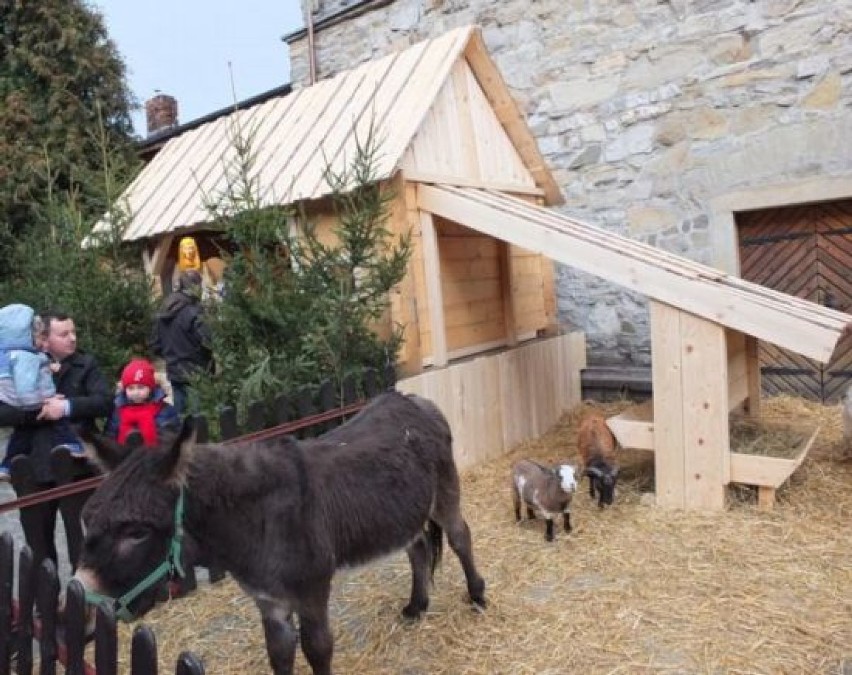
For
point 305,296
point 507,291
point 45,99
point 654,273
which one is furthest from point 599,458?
point 45,99

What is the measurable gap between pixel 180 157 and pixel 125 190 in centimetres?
94

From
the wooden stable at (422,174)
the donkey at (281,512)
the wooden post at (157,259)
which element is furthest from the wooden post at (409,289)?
the wooden post at (157,259)

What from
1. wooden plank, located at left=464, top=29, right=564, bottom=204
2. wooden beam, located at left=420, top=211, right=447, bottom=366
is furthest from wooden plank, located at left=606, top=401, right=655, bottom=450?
wooden plank, located at left=464, top=29, right=564, bottom=204

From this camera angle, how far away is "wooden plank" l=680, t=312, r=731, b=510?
15.8 feet

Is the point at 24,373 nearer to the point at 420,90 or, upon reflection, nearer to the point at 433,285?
the point at 433,285

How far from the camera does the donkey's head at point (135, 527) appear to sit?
6.98 feet

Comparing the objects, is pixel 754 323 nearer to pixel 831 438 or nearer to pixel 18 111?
pixel 831 438

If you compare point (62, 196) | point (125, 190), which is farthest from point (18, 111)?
point (125, 190)

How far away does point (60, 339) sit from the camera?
162 inches

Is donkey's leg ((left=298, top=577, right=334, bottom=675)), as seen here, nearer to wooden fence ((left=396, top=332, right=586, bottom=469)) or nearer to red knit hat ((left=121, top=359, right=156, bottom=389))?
red knit hat ((left=121, top=359, right=156, bottom=389))

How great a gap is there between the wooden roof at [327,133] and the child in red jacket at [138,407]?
89.0 inches

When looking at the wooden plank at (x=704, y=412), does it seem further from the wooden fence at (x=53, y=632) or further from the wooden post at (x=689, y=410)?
the wooden fence at (x=53, y=632)

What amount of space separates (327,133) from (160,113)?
392 inches

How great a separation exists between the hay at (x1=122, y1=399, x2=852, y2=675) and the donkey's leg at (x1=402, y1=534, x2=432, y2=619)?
0.06 metres
